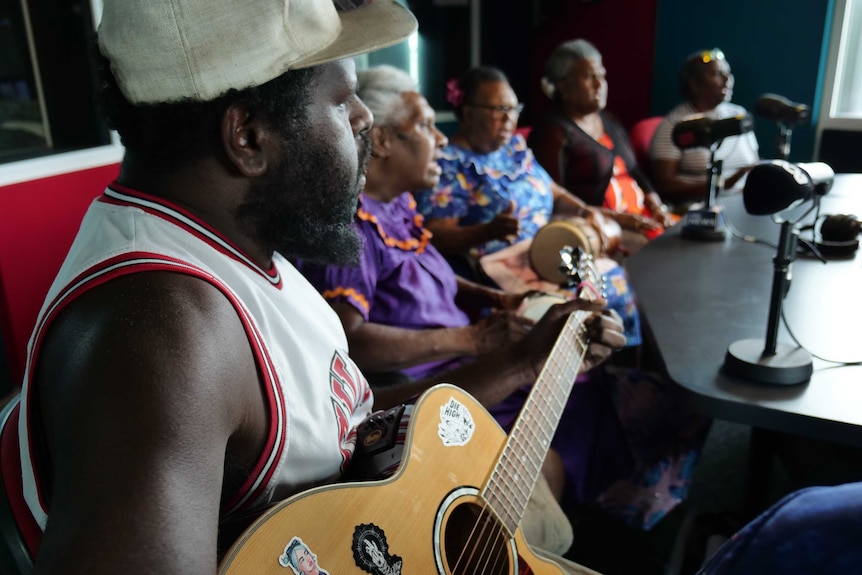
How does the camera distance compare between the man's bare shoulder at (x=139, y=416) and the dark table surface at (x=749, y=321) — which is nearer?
the man's bare shoulder at (x=139, y=416)

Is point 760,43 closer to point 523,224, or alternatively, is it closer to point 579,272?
point 523,224

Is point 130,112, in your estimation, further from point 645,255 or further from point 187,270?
point 645,255

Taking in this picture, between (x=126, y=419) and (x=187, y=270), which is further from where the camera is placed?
(x=187, y=270)

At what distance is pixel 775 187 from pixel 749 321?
1.33ft

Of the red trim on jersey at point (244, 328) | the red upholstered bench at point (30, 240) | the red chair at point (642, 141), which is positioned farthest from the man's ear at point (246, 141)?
the red chair at point (642, 141)

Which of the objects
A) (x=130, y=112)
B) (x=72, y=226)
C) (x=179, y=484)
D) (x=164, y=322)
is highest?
(x=130, y=112)

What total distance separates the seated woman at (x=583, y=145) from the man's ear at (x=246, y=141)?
2.72 metres

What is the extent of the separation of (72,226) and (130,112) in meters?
1.98

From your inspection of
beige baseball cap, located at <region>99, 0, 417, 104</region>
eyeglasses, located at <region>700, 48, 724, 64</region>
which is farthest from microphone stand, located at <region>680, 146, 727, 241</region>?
eyeglasses, located at <region>700, 48, 724, 64</region>

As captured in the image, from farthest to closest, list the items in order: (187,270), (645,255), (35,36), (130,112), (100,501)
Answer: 1. (35,36)
2. (645,255)
3. (130,112)
4. (187,270)
5. (100,501)

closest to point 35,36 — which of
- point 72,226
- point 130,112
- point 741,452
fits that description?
point 72,226

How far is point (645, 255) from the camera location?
6.88ft

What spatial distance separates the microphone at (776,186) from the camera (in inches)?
47.9

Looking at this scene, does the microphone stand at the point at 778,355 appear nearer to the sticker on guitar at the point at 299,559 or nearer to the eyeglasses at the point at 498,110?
the sticker on guitar at the point at 299,559
